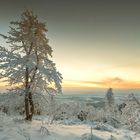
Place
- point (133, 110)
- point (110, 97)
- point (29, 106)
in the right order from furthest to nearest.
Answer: point (110, 97) → point (29, 106) → point (133, 110)

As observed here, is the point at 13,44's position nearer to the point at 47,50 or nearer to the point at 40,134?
the point at 47,50

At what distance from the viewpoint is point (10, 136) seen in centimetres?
1745

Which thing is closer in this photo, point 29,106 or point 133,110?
point 133,110

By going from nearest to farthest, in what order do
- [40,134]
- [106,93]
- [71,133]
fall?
1. [40,134]
2. [71,133]
3. [106,93]

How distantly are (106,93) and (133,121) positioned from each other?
67077 millimetres

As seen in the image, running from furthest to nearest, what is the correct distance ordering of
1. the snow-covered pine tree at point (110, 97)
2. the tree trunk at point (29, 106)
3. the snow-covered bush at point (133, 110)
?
the snow-covered pine tree at point (110, 97), the tree trunk at point (29, 106), the snow-covered bush at point (133, 110)

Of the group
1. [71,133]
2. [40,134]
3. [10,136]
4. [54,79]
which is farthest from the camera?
[54,79]

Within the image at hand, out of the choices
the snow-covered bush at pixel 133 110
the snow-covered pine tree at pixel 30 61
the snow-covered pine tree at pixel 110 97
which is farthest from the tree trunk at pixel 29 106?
the snow-covered pine tree at pixel 110 97

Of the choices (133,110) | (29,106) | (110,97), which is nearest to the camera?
(133,110)

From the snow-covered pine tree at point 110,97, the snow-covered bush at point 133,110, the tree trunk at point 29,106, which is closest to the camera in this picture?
the snow-covered bush at point 133,110

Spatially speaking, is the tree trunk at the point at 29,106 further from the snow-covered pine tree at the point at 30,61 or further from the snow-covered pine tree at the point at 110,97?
the snow-covered pine tree at the point at 110,97

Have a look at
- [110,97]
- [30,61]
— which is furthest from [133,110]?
[110,97]

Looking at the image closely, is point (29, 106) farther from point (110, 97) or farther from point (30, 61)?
point (110, 97)

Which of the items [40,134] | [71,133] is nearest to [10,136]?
[40,134]
